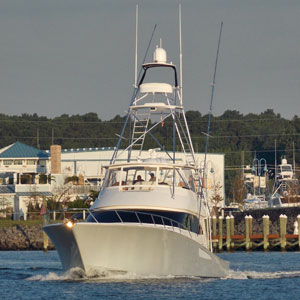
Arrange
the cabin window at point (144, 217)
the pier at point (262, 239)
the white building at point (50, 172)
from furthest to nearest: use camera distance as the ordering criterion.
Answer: the white building at point (50, 172)
the pier at point (262, 239)
the cabin window at point (144, 217)

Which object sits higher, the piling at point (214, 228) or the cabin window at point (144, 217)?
the cabin window at point (144, 217)

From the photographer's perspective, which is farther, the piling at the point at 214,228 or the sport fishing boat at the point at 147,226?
the piling at the point at 214,228

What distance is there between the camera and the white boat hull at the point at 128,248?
35.3 m

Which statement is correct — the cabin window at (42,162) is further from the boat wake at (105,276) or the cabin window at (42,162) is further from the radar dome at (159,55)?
the boat wake at (105,276)

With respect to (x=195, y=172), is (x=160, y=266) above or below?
below

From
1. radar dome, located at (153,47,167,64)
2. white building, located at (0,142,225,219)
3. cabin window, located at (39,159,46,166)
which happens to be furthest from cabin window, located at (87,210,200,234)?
cabin window, located at (39,159,46,166)

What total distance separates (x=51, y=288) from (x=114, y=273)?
2.22 metres

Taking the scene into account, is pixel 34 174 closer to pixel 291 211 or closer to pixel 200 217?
pixel 291 211

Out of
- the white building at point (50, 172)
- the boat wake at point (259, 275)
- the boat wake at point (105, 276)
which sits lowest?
the boat wake at point (259, 275)

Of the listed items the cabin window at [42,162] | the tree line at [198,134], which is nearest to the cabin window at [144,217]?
the cabin window at [42,162]

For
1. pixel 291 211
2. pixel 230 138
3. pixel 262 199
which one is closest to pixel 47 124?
pixel 230 138

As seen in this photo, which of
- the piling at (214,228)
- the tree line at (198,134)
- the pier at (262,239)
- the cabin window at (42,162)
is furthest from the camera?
the tree line at (198,134)

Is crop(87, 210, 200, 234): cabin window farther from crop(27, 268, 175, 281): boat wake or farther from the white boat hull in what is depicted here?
crop(27, 268, 175, 281): boat wake

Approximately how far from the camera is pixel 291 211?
81500 millimetres
